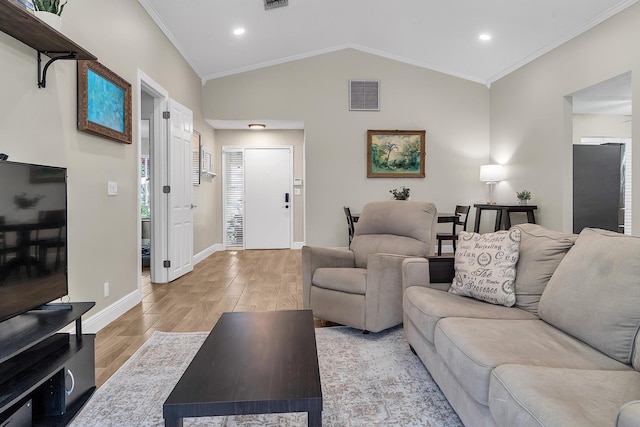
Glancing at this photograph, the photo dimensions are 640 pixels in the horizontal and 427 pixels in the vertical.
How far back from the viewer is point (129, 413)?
176 centimetres

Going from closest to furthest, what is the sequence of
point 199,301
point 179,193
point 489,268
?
1. point 489,268
2. point 199,301
3. point 179,193

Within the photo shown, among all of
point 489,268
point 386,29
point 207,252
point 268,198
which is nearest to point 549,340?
point 489,268

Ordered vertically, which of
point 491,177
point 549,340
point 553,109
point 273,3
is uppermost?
point 273,3

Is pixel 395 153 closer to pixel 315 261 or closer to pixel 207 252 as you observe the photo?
pixel 207 252

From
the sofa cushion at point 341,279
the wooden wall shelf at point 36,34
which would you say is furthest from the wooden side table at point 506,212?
the wooden wall shelf at point 36,34

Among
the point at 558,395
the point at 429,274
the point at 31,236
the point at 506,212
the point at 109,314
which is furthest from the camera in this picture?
the point at 506,212

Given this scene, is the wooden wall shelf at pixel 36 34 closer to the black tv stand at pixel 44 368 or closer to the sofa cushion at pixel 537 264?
the black tv stand at pixel 44 368

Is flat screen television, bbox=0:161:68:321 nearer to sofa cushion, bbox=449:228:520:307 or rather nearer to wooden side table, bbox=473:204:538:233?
sofa cushion, bbox=449:228:520:307

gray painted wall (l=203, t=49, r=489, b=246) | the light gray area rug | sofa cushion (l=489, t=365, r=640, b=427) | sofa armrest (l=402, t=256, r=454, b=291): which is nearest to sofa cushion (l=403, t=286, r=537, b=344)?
sofa armrest (l=402, t=256, r=454, b=291)

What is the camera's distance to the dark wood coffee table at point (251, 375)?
3.80 ft

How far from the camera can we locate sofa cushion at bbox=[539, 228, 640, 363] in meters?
1.34

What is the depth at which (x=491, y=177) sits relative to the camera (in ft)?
19.0

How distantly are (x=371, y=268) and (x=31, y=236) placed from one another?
1.95 m

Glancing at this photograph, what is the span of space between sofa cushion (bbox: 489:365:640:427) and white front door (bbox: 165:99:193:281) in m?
4.02
